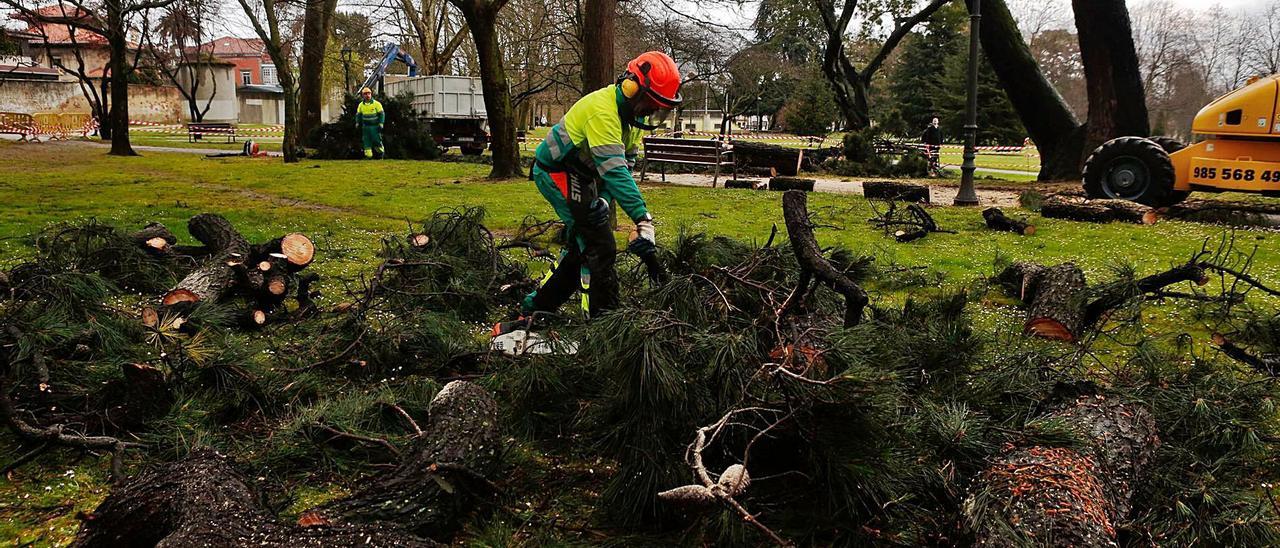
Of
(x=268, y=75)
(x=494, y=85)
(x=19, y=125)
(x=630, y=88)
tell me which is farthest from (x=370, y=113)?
(x=268, y=75)

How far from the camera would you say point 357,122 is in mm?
24875

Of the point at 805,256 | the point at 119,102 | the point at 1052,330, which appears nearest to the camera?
the point at 805,256

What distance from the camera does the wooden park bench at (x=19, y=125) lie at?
113ft

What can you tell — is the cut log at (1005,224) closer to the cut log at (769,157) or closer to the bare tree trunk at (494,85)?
the bare tree trunk at (494,85)

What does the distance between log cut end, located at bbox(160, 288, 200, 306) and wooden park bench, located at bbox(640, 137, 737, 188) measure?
40.2ft

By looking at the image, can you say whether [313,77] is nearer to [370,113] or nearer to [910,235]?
[370,113]

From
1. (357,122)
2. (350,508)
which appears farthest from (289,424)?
(357,122)

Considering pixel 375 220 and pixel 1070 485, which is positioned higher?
pixel 375 220

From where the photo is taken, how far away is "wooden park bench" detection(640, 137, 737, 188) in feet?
56.5

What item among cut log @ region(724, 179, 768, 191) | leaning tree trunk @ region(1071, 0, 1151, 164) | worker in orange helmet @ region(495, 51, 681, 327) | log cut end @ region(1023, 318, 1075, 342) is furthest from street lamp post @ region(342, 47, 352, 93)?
log cut end @ region(1023, 318, 1075, 342)

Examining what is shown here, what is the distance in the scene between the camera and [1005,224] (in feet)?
34.9

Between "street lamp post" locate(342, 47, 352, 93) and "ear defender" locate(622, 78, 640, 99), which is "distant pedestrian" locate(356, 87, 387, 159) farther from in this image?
"ear defender" locate(622, 78, 640, 99)

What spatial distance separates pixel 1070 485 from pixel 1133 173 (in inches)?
433

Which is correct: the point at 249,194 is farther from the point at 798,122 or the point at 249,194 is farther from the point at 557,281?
the point at 798,122
